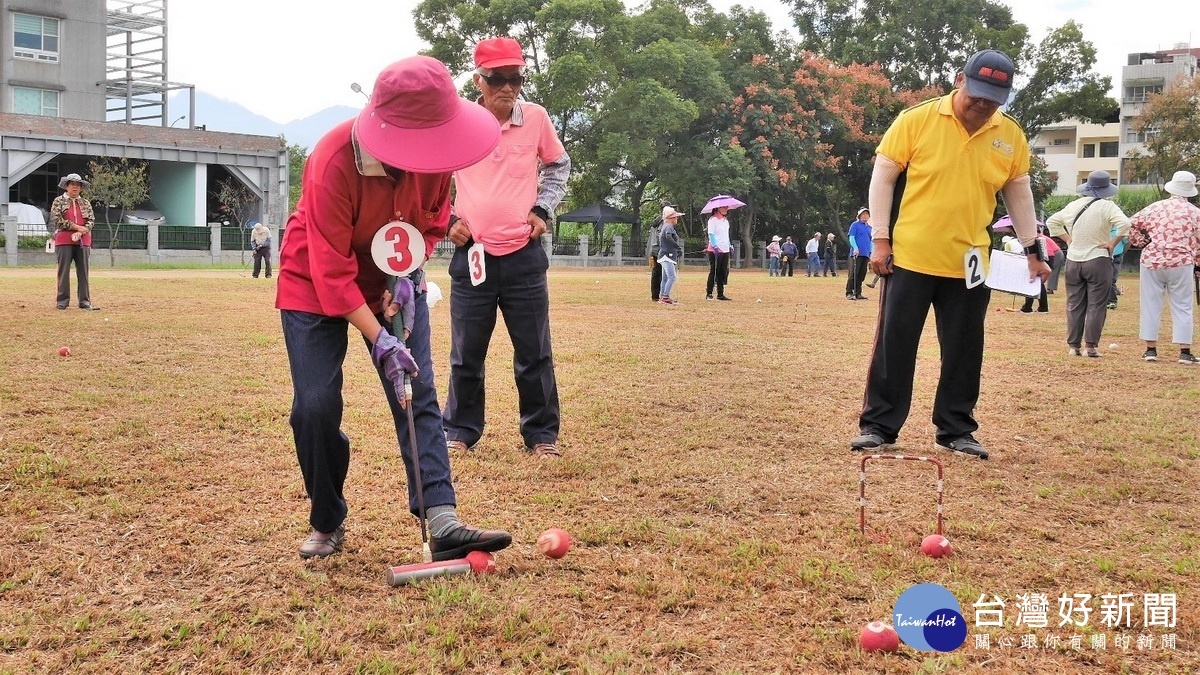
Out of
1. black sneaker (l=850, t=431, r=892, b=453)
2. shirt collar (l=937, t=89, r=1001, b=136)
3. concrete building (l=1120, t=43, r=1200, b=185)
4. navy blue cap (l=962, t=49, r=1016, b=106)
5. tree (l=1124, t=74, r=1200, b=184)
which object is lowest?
black sneaker (l=850, t=431, r=892, b=453)

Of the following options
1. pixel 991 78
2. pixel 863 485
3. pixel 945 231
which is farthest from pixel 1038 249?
pixel 863 485

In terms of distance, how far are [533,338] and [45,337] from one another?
23.2 ft

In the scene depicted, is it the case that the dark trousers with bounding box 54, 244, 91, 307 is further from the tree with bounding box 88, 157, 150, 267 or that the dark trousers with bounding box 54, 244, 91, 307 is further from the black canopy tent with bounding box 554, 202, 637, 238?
the black canopy tent with bounding box 554, 202, 637, 238

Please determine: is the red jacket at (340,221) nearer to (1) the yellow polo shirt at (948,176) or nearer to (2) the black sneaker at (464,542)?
(2) the black sneaker at (464,542)

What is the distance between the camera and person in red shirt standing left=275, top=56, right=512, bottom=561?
11.8ft

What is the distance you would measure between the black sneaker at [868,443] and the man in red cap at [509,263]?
1.69 metres

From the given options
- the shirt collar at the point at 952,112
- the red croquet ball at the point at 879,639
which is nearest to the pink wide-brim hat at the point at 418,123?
the red croquet ball at the point at 879,639

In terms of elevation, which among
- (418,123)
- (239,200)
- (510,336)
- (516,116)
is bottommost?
(510,336)

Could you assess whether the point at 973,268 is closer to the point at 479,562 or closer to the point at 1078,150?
the point at 479,562

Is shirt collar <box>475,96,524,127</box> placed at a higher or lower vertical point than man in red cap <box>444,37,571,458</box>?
higher

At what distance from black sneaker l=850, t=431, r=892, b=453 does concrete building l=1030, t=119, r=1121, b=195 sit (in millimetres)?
71104

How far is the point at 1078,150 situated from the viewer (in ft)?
243

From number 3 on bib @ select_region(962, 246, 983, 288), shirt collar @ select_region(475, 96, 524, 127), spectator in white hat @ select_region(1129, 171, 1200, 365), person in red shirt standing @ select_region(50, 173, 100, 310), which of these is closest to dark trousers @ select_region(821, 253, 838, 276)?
spectator in white hat @ select_region(1129, 171, 1200, 365)

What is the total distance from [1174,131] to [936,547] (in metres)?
48.9
